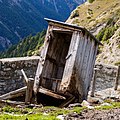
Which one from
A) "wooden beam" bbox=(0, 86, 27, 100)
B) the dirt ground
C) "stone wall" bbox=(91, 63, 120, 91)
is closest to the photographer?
the dirt ground

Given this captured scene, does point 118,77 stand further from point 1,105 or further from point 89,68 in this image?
point 1,105

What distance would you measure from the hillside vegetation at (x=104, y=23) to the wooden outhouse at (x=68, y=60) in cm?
2327

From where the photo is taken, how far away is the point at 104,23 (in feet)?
251

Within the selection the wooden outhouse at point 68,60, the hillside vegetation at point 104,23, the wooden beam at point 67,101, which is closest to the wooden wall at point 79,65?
the wooden outhouse at point 68,60

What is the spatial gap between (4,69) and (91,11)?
88.7 meters

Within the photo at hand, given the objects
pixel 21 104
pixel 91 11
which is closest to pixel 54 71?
pixel 21 104

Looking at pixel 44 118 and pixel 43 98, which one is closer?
pixel 44 118

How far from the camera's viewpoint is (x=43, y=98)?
46.2ft

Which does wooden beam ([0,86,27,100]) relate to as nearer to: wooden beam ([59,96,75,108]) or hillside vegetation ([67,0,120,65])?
wooden beam ([59,96,75,108])

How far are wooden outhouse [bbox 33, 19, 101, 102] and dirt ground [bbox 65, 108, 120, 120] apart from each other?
321 cm

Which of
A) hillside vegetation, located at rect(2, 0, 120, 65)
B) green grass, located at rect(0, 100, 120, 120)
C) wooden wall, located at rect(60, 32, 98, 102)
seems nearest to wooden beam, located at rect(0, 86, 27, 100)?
wooden wall, located at rect(60, 32, 98, 102)

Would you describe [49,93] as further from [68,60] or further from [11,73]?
[11,73]

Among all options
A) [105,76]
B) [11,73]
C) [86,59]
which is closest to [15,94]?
[11,73]

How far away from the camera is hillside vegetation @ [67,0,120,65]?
4638 centimetres
